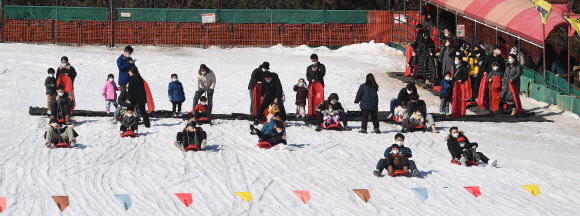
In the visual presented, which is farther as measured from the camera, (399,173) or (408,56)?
(408,56)

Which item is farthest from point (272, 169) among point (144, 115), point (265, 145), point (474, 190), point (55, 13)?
point (55, 13)

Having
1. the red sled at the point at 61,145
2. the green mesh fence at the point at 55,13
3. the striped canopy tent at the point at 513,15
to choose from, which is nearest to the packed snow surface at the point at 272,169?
the red sled at the point at 61,145

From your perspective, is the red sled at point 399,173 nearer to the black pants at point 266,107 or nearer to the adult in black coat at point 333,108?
the adult in black coat at point 333,108

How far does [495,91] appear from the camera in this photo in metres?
20.5

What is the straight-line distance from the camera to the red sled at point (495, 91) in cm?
2041

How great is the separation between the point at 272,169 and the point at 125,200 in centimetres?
302

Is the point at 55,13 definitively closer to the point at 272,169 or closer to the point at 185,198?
the point at 272,169

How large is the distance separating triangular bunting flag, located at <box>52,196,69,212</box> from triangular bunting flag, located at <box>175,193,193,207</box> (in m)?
1.62

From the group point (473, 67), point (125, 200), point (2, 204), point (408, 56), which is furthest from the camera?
point (408, 56)

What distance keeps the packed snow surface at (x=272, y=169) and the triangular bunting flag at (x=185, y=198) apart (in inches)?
3.4

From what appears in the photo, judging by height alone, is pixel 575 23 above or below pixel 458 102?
above

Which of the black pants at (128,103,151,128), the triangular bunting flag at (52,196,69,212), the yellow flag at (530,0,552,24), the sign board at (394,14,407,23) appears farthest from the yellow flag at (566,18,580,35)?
the triangular bunting flag at (52,196,69,212)

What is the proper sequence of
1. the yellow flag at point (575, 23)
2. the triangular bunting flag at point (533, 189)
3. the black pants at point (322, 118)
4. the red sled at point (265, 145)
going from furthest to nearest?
the yellow flag at point (575, 23) → the black pants at point (322, 118) → the red sled at point (265, 145) → the triangular bunting flag at point (533, 189)

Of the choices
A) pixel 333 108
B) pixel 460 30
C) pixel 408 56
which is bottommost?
pixel 333 108
